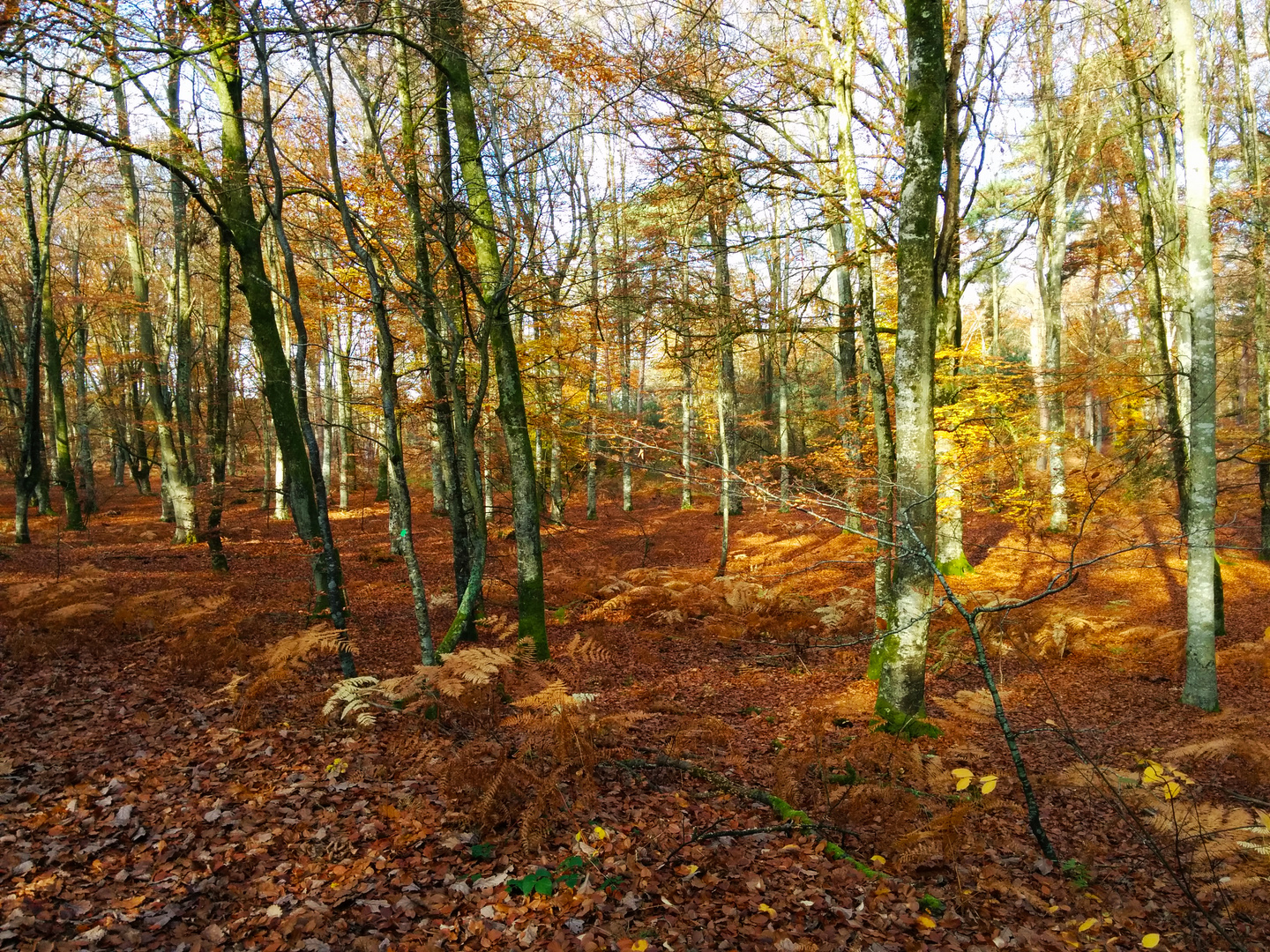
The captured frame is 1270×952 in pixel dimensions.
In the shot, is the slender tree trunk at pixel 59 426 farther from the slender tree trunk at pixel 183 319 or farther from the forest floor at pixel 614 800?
the forest floor at pixel 614 800

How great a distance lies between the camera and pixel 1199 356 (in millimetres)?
6730

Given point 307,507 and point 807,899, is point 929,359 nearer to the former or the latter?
point 807,899

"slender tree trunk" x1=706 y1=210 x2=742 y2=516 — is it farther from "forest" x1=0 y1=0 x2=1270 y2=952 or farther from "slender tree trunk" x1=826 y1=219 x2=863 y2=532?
"slender tree trunk" x1=826 y1=219 x2=863 y2=532

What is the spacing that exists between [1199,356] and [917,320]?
3.86 metres

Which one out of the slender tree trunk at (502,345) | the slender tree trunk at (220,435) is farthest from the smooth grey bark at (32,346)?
the slender tree trunk at (502,345)

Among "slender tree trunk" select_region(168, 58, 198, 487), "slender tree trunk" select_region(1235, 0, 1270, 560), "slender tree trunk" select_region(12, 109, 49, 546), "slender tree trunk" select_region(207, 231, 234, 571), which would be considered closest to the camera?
"slender tree trunk" select_region(207, 231, 234, 571)

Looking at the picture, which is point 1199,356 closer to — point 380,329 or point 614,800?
point 614,800

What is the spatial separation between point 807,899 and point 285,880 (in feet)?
9.47

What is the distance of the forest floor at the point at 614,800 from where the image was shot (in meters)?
3.27

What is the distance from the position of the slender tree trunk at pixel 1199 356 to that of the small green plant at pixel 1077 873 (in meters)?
4.24

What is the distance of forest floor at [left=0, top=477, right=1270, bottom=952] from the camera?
10.7 ft

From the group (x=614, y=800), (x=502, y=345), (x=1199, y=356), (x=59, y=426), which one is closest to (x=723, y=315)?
(x=502, y=345)

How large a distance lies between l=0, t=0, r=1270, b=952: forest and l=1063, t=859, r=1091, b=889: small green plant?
3cm

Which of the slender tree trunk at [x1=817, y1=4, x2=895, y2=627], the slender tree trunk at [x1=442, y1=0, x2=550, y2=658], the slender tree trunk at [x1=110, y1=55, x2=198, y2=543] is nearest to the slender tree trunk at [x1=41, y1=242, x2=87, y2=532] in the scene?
the slender tree trunk at [x1=110, y1=55, x2=198, y2=543]
